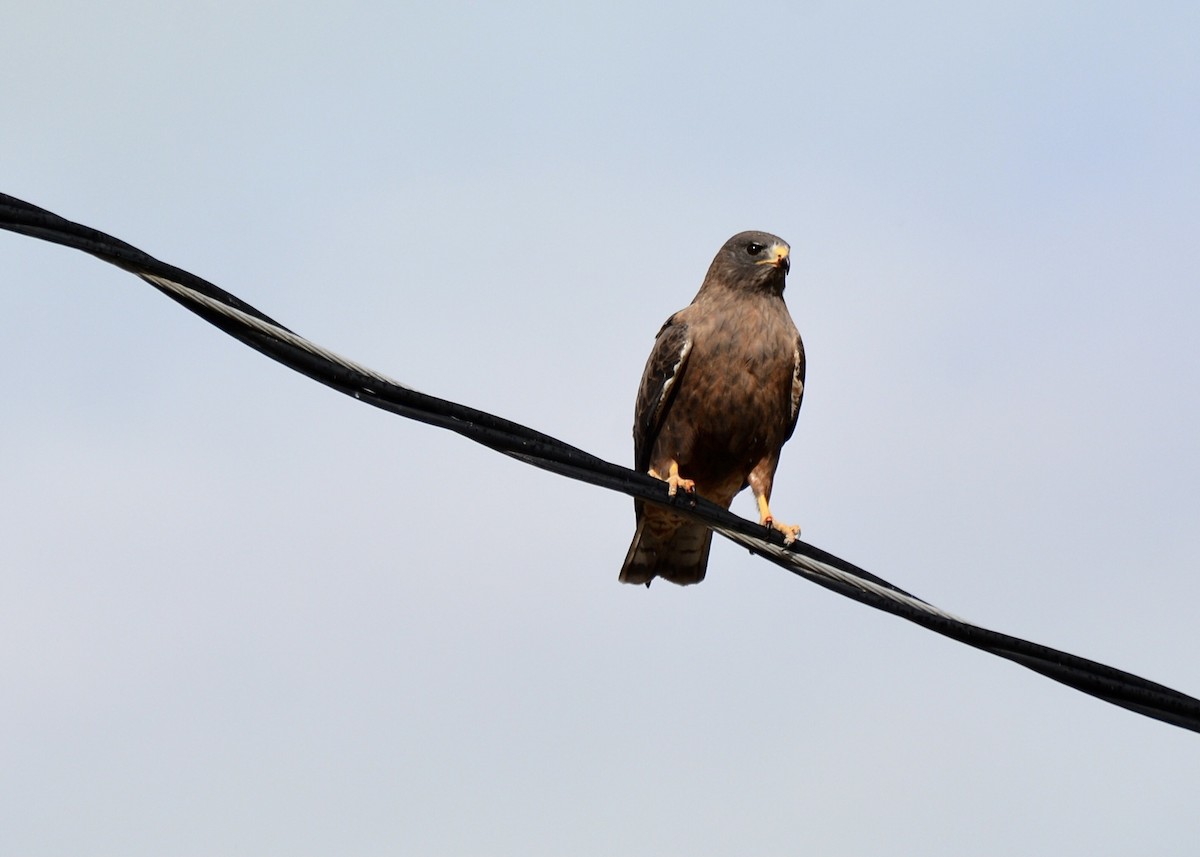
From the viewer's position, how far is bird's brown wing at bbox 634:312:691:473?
7812mm

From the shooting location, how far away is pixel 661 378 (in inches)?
308

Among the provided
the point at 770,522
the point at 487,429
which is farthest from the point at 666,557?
the point at 487,429

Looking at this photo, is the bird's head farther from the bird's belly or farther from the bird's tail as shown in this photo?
the bird's tail

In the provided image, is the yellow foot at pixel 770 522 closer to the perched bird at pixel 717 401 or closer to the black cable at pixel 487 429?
the perched bird at pixel 717 401

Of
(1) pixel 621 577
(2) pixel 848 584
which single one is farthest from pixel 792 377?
(2) pixel 848 584

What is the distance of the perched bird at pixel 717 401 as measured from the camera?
25.2 ft

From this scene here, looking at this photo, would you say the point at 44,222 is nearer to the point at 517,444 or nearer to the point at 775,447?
the point at 517,444

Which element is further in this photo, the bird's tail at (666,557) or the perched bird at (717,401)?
the bird's tail at (666,557)

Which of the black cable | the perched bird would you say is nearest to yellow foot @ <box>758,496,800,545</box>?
the perched bird

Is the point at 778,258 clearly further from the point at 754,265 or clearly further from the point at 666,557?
the point at 666,557

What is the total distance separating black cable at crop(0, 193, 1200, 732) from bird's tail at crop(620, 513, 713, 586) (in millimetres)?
Answer: 3728

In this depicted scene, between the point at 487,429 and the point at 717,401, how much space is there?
11.7 feet

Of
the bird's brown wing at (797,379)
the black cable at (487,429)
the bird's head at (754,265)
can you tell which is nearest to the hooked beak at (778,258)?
the bird's head at (754,265)

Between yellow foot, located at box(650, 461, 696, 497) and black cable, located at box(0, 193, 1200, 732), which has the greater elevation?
yellow foot, located at box(650, 461, 696, 497)
